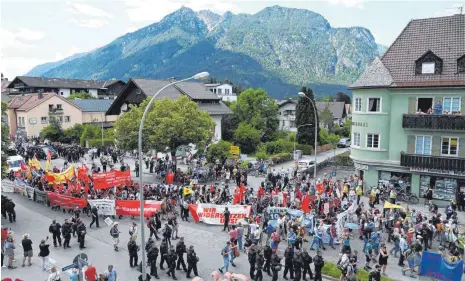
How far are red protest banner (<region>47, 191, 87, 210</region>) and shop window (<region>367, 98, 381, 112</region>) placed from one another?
74.8 ft

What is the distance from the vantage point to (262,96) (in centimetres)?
6744

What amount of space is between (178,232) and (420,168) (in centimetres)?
1897

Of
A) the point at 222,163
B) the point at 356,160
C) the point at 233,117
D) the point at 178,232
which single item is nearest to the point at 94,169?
the point at 222,163

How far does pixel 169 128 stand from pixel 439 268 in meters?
24.2

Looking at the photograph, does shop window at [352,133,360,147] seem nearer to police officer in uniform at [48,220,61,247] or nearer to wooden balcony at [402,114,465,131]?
wooden balcony at [402,114,465,131]

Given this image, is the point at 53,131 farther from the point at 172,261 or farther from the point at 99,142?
the point at 172,261

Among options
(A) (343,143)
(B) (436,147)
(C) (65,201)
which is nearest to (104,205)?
(C) (65,201)

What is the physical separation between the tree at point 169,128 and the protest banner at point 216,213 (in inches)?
488

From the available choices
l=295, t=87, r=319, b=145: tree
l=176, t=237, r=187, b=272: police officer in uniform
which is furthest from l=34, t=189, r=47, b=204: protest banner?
l=295, t=87, r=319, b=145: tree

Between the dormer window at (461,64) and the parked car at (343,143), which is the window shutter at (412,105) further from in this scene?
the parked car at (343,143)

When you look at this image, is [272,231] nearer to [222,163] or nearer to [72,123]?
[222,163]

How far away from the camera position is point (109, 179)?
28.6m

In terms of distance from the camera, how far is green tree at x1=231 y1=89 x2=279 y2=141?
66.6 metres

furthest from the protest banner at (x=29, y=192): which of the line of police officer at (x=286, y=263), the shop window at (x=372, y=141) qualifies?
the shop window at (x=372, y=141)
